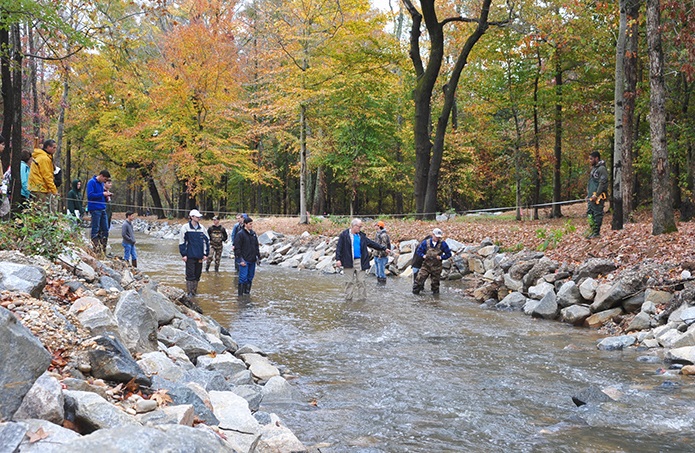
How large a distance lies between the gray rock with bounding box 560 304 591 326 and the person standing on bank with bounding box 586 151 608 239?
3.30 meters

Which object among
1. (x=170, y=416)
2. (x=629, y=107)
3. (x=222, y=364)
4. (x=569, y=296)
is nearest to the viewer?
(x=170, y=416)

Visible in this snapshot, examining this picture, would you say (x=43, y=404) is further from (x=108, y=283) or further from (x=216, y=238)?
(x=216, y=238)

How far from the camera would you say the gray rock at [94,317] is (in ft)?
16.2

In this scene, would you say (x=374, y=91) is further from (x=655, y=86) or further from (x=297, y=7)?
(x=655, y=86)

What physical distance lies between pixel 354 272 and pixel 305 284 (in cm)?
337

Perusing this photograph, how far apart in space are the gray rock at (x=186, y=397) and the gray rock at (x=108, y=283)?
10.1ft

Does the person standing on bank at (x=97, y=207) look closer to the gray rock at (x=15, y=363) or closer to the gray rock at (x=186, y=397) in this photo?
the gray rock at (x=186, y=397)

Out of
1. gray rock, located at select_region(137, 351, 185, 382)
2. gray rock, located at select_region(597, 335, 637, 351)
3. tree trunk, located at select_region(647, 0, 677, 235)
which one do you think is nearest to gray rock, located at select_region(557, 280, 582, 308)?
gray rock, located at select_region(597, 335, 637, 351)

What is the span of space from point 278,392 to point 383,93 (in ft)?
79.4

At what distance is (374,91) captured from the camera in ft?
84.3

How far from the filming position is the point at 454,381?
6426 mm

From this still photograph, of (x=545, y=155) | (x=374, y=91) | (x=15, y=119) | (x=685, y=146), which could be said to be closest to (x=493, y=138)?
(x=545, y=155)

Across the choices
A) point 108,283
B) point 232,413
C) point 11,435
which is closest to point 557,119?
point 108,283

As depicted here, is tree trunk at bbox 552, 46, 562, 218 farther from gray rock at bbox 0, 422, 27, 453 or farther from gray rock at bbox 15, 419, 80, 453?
gray rock at bbox 0, 422, 27, 453
